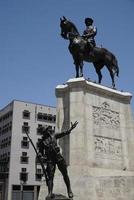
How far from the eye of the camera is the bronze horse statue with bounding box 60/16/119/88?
19.4 meters

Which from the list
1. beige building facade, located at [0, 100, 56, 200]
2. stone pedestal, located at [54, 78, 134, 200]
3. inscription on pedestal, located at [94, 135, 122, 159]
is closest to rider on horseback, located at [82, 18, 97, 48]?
stone pedestal, located at [54, 78, 134, 200]

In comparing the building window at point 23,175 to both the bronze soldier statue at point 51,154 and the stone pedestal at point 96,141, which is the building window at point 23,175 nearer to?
the stone pedestal at point 96,141

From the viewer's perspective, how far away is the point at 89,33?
20.3 m

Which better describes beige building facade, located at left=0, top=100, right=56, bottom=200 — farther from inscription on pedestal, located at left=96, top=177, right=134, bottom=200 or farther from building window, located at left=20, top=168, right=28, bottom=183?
inscription on pedestal, located at left=96, top=177, right=134, bottom=200

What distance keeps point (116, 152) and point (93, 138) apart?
1.79 m

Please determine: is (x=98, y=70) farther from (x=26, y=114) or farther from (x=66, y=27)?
(x=26, y=114)

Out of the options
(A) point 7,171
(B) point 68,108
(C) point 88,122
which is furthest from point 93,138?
(A) point 7,171

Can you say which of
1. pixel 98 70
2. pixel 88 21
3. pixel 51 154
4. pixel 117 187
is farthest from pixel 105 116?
pixel 51 154

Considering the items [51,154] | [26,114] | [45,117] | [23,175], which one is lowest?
[51,154]

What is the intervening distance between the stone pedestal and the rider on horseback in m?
2.65

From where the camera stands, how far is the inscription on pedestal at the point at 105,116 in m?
18.3

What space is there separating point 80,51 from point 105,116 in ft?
12.2

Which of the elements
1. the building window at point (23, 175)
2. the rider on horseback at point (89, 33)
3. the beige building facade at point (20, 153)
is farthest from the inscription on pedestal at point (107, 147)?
the building window at point (23, 175)

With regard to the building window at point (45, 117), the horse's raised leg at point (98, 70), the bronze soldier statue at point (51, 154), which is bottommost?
the bronze soldier statue at point (51, 154)
